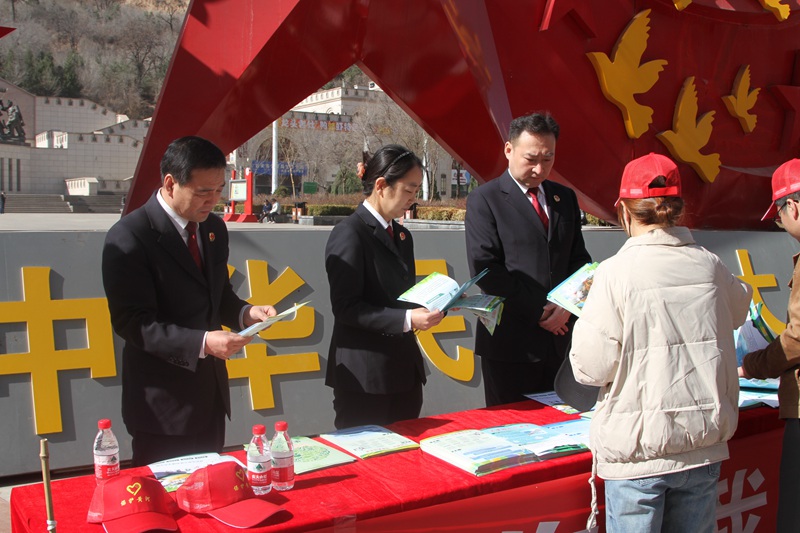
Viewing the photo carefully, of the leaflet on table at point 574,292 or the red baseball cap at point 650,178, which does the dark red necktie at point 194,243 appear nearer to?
the leaflet on table at point 574,292

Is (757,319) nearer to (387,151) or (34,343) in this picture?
(387,151)

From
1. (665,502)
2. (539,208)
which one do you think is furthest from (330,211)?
(665,502)

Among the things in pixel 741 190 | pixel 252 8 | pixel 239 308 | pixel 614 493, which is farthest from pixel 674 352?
pixel 741 190

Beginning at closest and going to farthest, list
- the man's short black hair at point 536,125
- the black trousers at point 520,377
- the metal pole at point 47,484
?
the metal pole at point 47,484, the man's short black hair at point 536,125, the black trousers at point 520,377

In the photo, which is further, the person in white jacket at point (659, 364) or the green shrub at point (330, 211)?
the green shrub at point (330, 211)

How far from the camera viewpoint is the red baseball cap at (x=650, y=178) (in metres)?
1.65

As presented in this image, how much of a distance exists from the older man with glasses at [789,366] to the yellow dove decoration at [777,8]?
13.8 ft

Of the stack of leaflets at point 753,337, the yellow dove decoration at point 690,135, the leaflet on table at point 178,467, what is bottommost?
the leaflet on table at point 178,467

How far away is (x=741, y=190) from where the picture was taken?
5.89 m

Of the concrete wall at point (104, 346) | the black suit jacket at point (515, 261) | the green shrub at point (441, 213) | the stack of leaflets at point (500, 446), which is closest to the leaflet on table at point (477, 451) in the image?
the stack of leaflets at point (500, 446)

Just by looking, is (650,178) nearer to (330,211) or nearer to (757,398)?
(757,398)

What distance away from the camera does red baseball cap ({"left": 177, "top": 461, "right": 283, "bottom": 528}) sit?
1513 mm

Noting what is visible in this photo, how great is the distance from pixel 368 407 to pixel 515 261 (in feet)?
2.37

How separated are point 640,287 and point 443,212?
18.2m
